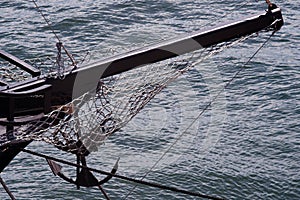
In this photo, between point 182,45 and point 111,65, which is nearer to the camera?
point 111,65

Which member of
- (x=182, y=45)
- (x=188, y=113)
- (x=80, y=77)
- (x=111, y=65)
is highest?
(x=182, y=45)

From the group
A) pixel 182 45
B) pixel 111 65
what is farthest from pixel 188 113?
pixel 111 65

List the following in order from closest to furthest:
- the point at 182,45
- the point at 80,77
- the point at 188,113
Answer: the point at 80,77, the point at 182,45, the point at 188,113

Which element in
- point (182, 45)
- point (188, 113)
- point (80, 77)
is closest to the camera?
point (80, 77)

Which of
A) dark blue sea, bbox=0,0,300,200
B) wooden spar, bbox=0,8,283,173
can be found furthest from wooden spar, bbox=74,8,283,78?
dark blue sea, bbox=0,0,300,200

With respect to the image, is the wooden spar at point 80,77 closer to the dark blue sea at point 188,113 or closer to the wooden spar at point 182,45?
the wooden spar at point 182,45

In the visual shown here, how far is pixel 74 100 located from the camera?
10102mm

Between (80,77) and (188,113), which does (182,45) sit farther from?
(188,113)

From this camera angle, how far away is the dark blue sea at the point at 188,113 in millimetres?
16000

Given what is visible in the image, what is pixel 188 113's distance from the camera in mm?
18656

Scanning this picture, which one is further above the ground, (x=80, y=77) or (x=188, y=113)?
(x=80, y=77)

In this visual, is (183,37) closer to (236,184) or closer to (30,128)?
(30,128)

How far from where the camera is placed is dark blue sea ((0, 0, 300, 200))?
630 inches

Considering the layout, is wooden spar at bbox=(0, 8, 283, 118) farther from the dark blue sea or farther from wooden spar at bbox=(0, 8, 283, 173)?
the dark blue sea
